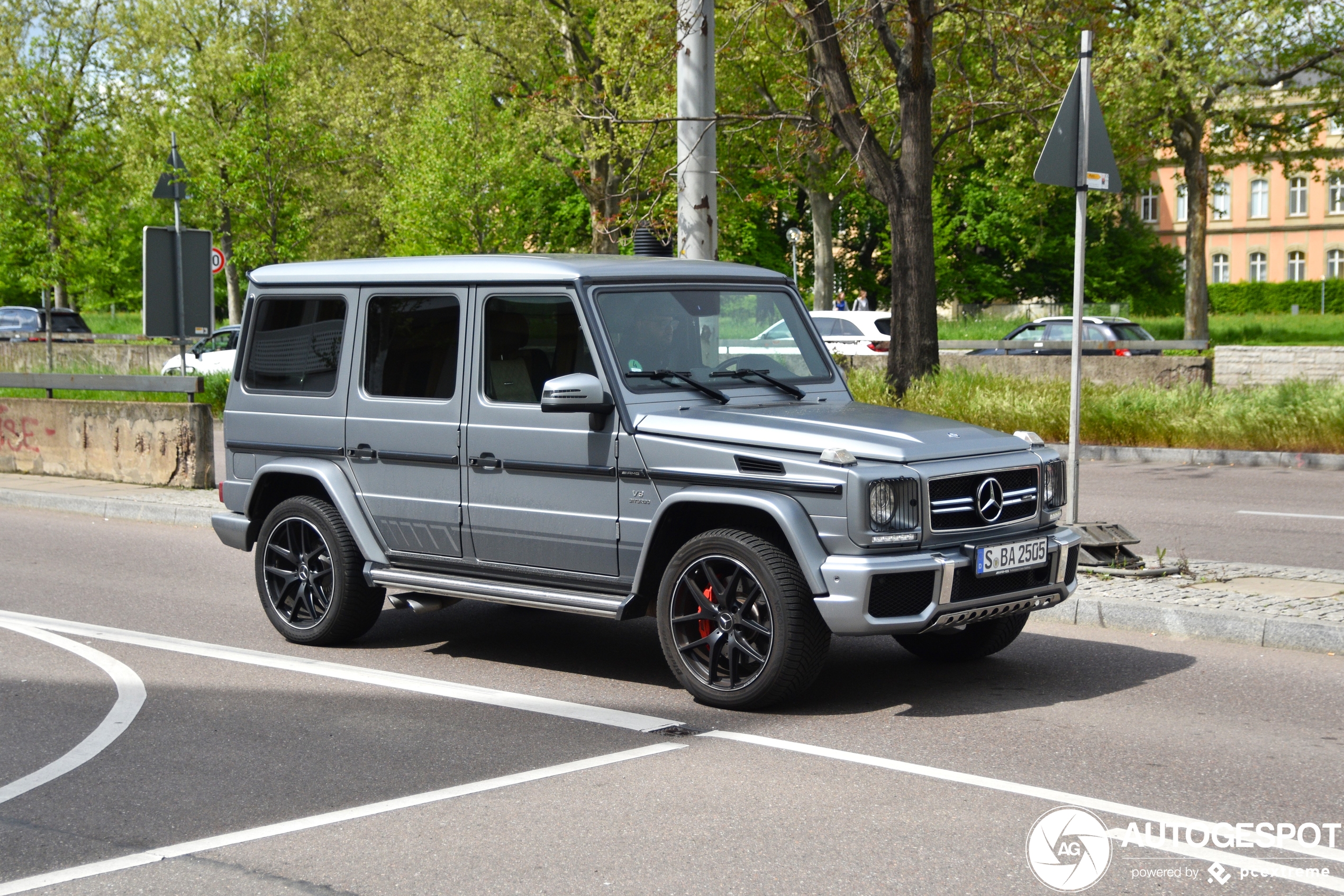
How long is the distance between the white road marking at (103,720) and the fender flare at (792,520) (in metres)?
2.60

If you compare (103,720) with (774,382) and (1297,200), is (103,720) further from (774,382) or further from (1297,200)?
(1297,200)

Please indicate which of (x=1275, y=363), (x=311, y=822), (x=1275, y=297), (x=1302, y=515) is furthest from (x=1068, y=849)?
(x=1275, y=297)

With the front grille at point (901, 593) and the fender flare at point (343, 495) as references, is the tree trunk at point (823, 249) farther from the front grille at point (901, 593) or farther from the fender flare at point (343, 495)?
the front grille at point (901, 593)

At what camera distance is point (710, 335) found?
7188mm

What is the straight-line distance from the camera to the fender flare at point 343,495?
25.1 feet

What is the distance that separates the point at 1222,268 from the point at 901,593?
9141cm

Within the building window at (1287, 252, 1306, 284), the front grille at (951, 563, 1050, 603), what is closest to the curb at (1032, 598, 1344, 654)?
the front grille at (951, 563, 1050, 603)

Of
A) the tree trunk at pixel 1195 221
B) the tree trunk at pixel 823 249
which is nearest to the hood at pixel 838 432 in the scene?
the tree trunk at pixel 1195 221

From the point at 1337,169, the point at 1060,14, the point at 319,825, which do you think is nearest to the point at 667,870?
the point at 319,825

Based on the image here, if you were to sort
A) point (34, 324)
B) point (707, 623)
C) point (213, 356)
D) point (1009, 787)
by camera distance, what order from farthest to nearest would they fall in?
1. point (34, 324)
2. point (213, 356)
3. point (707, 623)
4. point (1009, 787)

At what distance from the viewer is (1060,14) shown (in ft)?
65.1

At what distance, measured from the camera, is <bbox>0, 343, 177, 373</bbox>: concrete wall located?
3262 centimetres

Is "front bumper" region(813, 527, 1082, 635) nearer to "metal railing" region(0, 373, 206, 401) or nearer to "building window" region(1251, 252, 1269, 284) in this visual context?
"metal railing" region(0, 373, 206, 401)

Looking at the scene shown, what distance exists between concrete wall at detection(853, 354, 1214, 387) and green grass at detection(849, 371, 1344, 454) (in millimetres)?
1005
